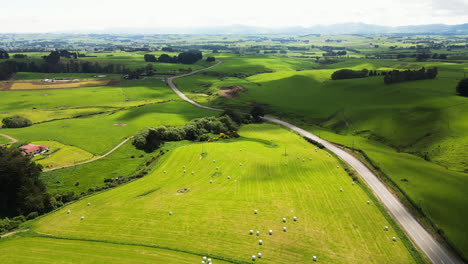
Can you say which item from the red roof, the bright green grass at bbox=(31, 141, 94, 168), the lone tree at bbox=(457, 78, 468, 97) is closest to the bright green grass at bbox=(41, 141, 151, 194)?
the bright green grass at bbox=(31, 141, 94, 168)

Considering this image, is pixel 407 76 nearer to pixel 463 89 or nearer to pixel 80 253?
pixel 463 89

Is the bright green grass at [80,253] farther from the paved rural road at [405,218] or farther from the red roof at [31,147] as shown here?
the red roof at [31,147]

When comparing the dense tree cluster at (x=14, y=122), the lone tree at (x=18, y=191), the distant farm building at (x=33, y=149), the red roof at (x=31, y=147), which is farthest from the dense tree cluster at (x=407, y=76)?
the dense tree cluster at (x=14, y=122)

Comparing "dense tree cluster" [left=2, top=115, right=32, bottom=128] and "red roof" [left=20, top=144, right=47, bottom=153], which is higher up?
"dense tree cluster" [left=2, top=115, right=32, bottom=128]

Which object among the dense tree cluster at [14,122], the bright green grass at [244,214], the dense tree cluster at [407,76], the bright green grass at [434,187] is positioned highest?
the dense tree cluster at [407,76]

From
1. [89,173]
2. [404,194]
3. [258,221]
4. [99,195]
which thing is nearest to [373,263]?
[258,221]

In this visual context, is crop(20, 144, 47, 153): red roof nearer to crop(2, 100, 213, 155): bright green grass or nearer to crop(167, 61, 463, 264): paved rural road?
crop(2, 100, 213, 155): bright green grass
